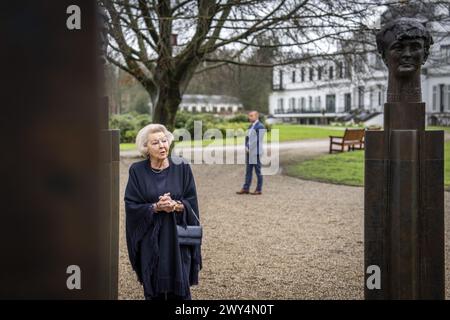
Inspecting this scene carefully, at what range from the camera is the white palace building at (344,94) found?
16.7 meters

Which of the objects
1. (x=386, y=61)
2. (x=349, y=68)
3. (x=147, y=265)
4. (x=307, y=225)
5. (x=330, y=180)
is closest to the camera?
(x=147, y=265)

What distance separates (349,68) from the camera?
16141 mm

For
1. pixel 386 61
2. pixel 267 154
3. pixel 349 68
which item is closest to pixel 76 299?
pixel 386 61

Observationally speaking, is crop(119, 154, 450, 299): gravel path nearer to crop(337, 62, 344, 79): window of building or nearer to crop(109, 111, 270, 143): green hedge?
crop(337, 62, 344, 79): window of building

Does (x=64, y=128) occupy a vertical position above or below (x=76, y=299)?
above

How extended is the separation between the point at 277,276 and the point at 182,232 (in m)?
2.52

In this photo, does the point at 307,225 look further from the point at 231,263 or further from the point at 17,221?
the point at 17,221

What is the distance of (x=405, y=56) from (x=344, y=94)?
5681 cm

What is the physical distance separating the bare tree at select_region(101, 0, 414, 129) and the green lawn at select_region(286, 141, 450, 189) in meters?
3.51

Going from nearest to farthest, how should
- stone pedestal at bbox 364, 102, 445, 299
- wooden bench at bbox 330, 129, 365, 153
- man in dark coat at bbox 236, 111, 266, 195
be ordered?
1. stone pedestal at bbox 364, 102, 445, 299
2. man in dark coat at bbox 236, 111, 266, 195
3. wooden bench at bbox 330, 129, 365, 153

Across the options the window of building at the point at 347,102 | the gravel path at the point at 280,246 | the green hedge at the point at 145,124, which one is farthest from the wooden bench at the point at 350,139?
the window of building at the point at 347,102

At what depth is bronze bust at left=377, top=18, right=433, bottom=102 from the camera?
4008mm

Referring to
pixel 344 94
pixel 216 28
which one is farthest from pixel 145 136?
pixel 344 94

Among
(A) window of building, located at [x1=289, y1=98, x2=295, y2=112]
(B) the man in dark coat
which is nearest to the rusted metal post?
(B) the man in dark coat
